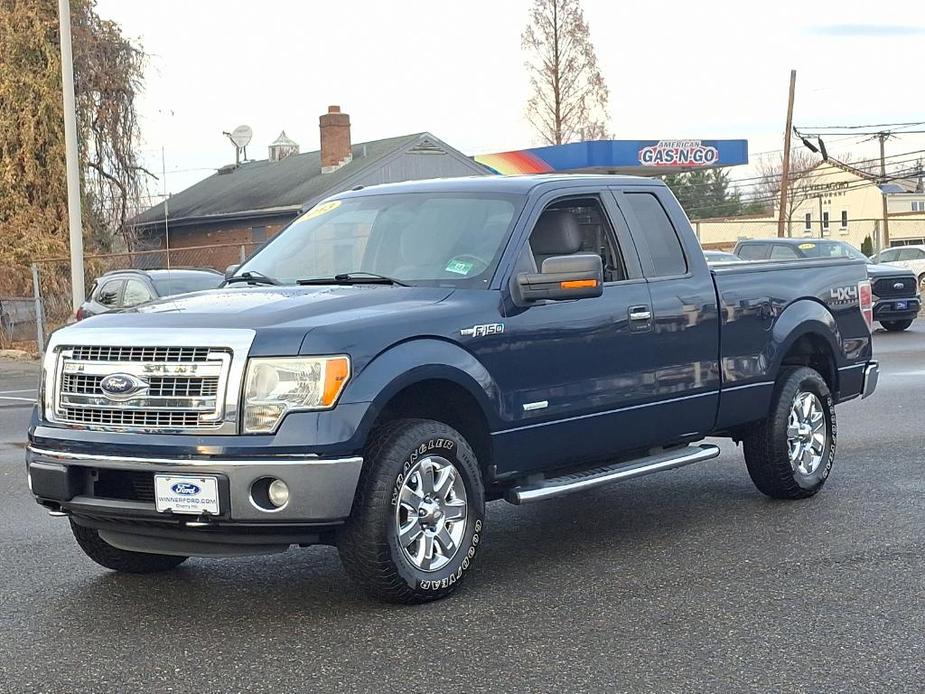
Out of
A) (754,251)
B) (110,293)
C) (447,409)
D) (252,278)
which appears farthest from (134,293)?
(447,409)

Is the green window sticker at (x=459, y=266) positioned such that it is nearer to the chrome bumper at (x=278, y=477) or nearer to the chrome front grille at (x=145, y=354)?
the chrome bumper at (x=278, y=477)

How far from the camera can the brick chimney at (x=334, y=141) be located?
45.8 m

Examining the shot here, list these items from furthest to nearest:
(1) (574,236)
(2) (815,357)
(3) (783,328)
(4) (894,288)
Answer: (4) (894,288), (2) (815,357), (3) (783,328), (1) (574,236)

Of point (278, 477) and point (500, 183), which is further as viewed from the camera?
point (500, 183)

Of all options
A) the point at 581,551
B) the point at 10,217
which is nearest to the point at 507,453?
the point at 581,551

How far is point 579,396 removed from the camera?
22.1 feet

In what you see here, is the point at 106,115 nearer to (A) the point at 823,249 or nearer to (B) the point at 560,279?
(A) the point at 823,249

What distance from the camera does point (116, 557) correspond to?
6465mm

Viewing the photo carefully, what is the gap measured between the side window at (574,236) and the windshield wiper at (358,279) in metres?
0.68

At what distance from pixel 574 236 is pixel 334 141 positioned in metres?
39.4

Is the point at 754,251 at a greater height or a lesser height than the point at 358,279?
greater

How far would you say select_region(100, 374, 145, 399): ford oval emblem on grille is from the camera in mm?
5594

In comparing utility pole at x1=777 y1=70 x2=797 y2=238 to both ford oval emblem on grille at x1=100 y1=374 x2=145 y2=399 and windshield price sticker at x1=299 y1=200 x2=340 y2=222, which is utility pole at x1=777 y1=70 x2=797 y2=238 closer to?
windshield price sticker at x1=299 y1=200 x2=340 y2=222

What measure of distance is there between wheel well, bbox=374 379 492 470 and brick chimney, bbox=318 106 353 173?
40.1 m
